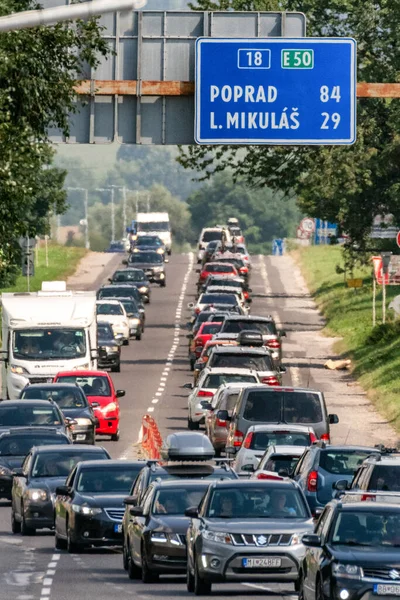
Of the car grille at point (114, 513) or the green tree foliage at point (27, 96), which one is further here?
the car grille at point (114, 513)

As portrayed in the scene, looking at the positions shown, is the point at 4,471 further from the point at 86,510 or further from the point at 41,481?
the point at 86,510

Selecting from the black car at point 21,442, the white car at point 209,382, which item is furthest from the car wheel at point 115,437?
the black car at point 21,442

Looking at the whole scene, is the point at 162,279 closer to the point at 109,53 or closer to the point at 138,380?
the point at 138,380

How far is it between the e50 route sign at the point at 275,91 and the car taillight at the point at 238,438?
20.0 ft

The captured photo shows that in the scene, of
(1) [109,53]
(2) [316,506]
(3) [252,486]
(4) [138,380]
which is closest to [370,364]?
(4) [138,380]

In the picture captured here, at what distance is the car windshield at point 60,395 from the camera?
4241cm

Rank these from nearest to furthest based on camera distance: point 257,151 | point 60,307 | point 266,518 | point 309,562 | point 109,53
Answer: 1. point 309,562
2. point 266,518
3. point 109,53
4. point 60,307
5. point 257,151

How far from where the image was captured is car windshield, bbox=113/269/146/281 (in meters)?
82.5

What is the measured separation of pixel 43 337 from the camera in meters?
46.4

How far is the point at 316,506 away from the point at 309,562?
26.7ft

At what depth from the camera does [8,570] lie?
25.1m

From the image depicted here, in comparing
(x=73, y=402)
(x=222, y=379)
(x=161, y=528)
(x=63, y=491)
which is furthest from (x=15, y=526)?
(x=222, y=379)

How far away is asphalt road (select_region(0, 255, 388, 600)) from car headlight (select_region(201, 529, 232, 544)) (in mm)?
720

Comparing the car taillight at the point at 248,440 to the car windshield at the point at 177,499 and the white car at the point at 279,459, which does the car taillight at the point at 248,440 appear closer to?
the white car at the point at 279,459
